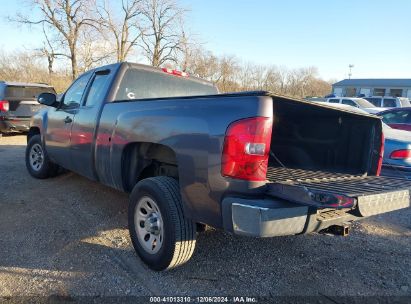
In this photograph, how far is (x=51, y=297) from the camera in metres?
2.65

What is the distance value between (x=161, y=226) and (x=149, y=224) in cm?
17

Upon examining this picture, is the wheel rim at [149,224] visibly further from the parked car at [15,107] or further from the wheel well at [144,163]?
the parked car at [15,107]

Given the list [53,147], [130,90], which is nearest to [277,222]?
[130,90]

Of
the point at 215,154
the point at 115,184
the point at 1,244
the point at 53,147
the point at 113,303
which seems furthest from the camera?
the point at 53,147

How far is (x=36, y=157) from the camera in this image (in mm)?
6086

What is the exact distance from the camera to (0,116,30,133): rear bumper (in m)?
10.2

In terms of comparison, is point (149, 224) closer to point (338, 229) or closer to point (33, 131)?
point (338, 229)

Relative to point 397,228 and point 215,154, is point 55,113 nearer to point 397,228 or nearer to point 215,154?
point 215,154

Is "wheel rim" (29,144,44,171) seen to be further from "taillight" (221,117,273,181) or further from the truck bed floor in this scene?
"taillight" (221,117,273,181)

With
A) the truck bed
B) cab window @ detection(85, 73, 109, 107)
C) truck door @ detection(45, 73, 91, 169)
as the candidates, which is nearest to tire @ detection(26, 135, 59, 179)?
truck door @ detection(45, 73, 91, 169)

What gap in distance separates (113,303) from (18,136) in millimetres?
10802

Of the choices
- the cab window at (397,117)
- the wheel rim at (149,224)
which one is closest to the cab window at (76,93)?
the wheel rim at (149,224)

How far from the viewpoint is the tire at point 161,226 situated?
9.25 ft

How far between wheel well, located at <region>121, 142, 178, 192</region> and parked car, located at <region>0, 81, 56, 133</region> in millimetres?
8196
